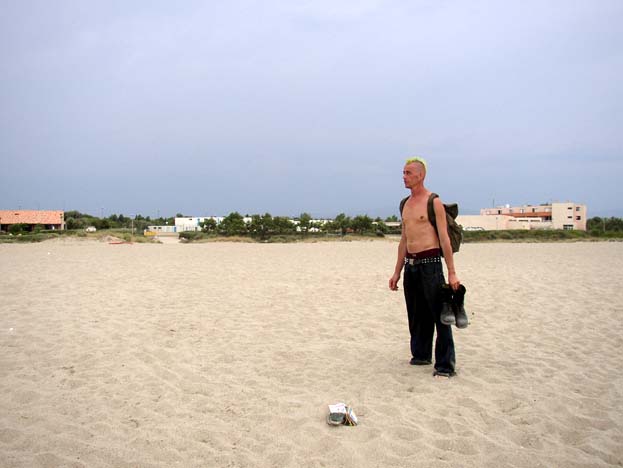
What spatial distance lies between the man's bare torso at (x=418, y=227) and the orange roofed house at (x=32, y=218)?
6404 centimetres

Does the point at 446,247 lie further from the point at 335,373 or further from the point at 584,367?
the point at 584,367

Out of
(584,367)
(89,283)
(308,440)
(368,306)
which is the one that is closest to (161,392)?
(308,440)

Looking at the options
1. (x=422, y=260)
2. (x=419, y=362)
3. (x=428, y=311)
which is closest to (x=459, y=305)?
(x=428, y=311)

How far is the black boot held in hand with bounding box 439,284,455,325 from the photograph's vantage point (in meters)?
3.91

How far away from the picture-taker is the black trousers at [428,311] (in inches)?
161

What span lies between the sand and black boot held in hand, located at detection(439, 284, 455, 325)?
0.60 meters

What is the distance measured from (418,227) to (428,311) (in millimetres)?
790

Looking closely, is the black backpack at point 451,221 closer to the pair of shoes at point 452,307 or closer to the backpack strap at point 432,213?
the backpack strap at point 432,213

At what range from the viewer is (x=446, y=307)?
3.94m

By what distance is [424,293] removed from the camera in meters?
4.14

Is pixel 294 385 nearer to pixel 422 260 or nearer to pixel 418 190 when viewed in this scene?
pixel 422 260

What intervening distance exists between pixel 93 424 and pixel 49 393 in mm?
866

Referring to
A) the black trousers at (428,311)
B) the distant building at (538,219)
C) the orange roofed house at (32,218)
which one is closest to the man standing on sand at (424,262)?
the black trousers at (428,311)

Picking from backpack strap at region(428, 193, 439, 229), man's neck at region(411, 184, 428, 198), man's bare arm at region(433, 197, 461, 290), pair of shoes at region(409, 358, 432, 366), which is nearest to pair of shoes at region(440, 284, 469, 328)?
man's bare arm at region(433, 197, 461, 290)
